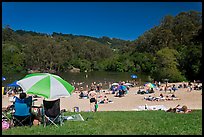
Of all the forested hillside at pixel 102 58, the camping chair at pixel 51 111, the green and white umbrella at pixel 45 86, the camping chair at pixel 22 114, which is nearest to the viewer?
the green and white umbrella at pixel 45 86

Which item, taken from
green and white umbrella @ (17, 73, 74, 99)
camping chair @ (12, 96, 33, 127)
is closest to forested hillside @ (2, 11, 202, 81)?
green and white umbrella @ (17, 73, 74, 99)

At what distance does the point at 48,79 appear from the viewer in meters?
7.01

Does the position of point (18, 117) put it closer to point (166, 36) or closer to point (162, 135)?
point (162, 135)

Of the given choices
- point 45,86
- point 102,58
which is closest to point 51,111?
point 45,86

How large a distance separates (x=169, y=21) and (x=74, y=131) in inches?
2802

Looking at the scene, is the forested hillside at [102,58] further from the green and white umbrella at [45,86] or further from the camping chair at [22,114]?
the camping chair at [22,114]

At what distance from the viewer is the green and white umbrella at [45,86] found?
671 centimetres

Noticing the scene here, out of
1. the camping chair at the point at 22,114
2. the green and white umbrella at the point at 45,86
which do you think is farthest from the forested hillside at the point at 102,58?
the camping chair at the point at 22,114

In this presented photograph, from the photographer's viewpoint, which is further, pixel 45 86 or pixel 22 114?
pixel 22 114

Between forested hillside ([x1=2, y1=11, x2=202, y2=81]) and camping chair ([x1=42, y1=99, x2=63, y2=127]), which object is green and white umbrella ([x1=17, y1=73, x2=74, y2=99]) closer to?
camping chair ([x1=42, y1=99, x2=63, y2=127])

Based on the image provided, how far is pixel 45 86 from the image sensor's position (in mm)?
6840

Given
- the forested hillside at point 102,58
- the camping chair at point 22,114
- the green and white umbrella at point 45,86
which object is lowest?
the camping chair at point 22,114

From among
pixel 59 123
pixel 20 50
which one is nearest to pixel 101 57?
pixel 20 50

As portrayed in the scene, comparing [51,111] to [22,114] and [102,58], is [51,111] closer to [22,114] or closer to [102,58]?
[22,114]
